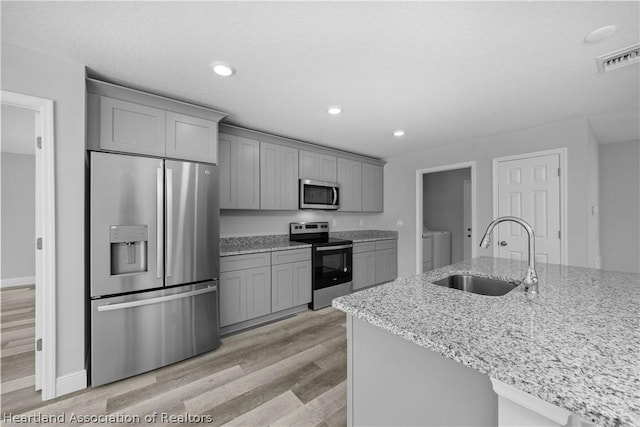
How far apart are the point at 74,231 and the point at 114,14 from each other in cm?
142

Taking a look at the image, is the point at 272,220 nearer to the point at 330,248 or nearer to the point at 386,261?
the point at 330,248

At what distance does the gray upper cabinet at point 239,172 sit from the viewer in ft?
9.64

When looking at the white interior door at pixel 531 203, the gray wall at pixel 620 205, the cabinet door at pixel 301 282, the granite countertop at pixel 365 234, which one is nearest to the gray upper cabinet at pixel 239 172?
the cabinet door at pixel 301 282

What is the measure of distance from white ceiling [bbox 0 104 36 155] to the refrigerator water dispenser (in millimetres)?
1792

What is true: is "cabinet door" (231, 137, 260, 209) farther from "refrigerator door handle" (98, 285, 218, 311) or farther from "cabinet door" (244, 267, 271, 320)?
"refrigerator door handle" (98, 285, 218, 311)

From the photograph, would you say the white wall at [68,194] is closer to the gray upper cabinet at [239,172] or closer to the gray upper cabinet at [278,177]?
the gray upper cabinet at [239,172]

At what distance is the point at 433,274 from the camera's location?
163 cm

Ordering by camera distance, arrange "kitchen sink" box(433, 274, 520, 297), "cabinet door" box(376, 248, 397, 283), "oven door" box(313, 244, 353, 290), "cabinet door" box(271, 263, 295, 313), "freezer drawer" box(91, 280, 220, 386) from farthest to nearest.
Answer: "cabinet door" box(376, 248, 397, 283) → "oven door" box(313, 244, 353, 290) → "cabinet door" box(271, 263, 295, 313) → "freezer drawer" box(91, 280, 220, 386) → "kitchen sink" box(433, 274, 520, 297)

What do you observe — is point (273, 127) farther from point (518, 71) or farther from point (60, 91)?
point (518, 71)

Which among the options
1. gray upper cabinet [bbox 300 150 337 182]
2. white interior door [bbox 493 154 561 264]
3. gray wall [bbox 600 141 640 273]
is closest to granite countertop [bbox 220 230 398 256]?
gray upper cabinet [bbox 300 150 337 182]

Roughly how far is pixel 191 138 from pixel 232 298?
1.66 meters

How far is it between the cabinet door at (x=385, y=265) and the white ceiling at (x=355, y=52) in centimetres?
243

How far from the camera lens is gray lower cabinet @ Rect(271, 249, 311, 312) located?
3.04 meters

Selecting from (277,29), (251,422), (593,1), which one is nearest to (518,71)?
(593,1)
